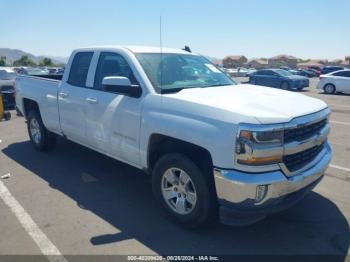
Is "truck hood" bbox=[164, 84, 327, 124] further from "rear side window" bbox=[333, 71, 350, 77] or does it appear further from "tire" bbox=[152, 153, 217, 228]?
"rear side window" bbox=[333, 71, 350, 77]

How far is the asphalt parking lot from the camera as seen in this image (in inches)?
142

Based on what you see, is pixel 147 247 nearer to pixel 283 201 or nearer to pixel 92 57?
pixel 283 201

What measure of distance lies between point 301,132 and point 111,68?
267 centimetres

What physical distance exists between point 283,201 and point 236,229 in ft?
2.54

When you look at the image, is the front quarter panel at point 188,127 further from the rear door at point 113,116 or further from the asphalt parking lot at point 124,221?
the asphalt parking lot at point 124,221

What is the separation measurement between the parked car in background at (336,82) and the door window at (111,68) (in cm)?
1906

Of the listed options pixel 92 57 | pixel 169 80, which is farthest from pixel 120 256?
pixel 92 57

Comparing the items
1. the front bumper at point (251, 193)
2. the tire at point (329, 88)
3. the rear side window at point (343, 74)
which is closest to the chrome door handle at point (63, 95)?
the front bumper at point (251, 193)

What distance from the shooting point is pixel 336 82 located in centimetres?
2100

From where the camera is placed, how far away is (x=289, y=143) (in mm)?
3375

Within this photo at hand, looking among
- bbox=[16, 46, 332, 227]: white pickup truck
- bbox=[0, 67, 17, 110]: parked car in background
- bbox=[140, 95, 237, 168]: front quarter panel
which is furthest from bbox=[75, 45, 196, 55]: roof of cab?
bbox=[0, 67, 17, 110]: parked car in background

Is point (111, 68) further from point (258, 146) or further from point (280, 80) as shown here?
point (280, 80)

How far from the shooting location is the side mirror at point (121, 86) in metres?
4.06

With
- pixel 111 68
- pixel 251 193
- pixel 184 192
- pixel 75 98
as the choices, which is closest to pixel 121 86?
pixel 111 68
